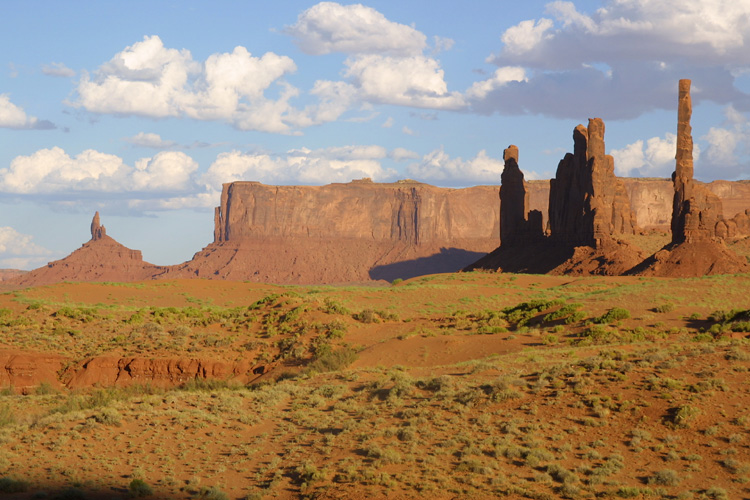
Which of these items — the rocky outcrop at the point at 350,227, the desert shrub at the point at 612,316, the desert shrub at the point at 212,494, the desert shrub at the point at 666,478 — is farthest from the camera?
the rocky outcrop at the point at 350,227

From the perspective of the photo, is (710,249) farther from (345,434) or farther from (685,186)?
(345,434)

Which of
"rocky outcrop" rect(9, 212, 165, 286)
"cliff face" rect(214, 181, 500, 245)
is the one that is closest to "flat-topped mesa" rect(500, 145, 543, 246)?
"cliff face" rect(214, 181, 500, 245)

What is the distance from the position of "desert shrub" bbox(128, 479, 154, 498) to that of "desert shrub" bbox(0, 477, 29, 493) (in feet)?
6.66

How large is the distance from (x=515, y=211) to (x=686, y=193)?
98.6 ft

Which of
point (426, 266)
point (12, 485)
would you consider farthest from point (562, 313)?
point (426, 266)

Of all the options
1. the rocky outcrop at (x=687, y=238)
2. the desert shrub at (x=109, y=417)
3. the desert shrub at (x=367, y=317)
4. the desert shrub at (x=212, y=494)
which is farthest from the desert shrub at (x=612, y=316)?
the rocky outcrop at (x=687, y=238)

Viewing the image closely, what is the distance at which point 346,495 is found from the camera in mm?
15047

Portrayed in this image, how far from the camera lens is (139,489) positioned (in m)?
15.8

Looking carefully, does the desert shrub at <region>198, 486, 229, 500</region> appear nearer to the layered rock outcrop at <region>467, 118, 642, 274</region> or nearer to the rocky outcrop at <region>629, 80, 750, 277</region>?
the rocky outcrop at <region>629, 80, 750, 277</region>

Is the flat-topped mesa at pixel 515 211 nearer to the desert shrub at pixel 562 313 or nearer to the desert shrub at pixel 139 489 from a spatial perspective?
the desert shrub at pixel 562 313

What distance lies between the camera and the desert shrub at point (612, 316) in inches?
1208

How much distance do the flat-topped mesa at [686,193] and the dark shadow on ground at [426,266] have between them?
8035 centimetres

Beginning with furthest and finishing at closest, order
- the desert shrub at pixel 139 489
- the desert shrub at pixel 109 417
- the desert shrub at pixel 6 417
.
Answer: the desert shrub at pixel 6 417 < the desert shrub at pixel 109 417 < the desert shrub at pixel 139 489

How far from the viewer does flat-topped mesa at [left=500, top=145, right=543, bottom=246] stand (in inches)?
→ 3954
